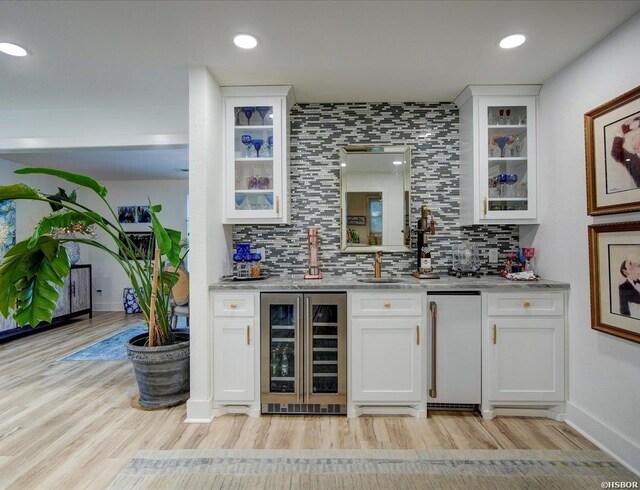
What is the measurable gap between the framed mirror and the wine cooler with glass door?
76 cm

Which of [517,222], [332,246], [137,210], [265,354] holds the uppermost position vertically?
[137,210]

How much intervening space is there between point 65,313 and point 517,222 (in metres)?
6.35

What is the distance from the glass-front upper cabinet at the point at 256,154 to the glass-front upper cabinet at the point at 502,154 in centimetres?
151

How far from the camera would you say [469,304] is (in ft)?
8.02

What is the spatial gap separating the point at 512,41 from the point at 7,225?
20.9 ft

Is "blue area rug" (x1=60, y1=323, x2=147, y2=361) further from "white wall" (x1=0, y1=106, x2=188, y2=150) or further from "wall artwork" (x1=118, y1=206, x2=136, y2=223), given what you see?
"wall artwork" (x1=118, y1=206, x2=136, y2=223)

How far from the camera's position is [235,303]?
2477 mm

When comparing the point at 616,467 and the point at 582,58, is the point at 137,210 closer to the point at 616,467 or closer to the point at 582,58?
the point at 582,58

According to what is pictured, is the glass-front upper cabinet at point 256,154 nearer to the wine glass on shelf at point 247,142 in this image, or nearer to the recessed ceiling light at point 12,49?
the wine glass on shelf at point 247,142

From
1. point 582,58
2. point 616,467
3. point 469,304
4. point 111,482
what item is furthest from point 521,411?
point 111,482

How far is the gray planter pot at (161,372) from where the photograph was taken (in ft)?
8.27

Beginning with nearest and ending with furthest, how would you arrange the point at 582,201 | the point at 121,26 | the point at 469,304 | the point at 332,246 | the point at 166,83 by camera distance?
1. the point at 121,26
2. the point at 582,201
3. the point at 469,304
4. the point at 166,83
5. the point at 332,246

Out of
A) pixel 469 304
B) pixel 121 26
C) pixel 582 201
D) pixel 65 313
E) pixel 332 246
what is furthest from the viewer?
pixel 65 313

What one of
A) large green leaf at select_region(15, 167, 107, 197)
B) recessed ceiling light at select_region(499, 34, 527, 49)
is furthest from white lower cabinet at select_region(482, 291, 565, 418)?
large green leaf at select_region(15, 167, 107, 197)
